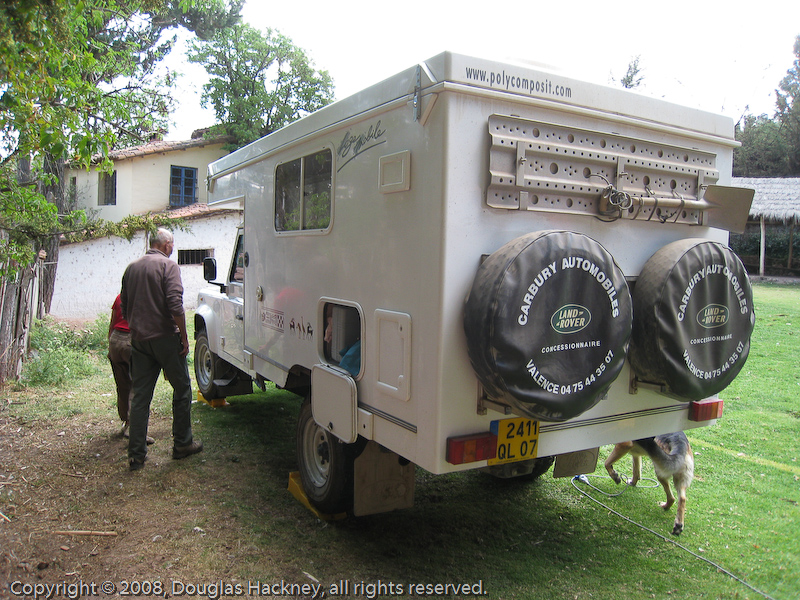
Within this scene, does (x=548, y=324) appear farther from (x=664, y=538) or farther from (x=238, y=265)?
(x=238, y=265)

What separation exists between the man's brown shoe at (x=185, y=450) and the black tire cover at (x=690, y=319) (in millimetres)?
3801

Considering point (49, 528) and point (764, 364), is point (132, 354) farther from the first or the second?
point (764, 364)

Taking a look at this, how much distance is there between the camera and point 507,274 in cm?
254

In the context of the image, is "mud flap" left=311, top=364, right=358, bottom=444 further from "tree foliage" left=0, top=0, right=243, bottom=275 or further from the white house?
the white house

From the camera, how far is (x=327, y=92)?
70.9ft

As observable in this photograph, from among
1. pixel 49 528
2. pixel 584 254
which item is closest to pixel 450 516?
pixel 584 254

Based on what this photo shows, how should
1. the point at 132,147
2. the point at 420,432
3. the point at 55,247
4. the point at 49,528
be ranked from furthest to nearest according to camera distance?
the point at 132,147
the point at 55,247
the point at 49,528
the point at 420,432

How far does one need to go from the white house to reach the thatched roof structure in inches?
655

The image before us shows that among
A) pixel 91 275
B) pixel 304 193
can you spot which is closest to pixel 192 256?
pixel 91 275

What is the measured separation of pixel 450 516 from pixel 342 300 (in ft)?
5.93

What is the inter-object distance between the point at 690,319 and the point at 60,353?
26.1ft

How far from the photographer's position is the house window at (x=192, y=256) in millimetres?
15328

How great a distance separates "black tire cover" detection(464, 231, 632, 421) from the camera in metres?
2.53

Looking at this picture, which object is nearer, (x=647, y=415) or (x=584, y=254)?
(x=584, y=254)
